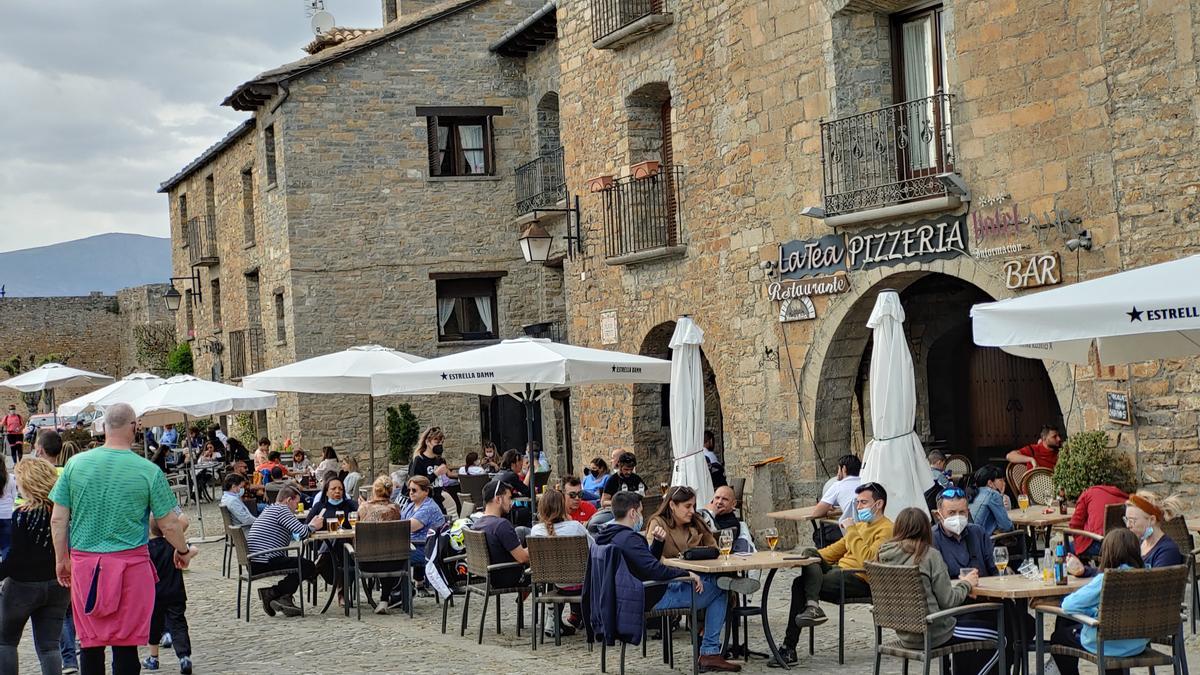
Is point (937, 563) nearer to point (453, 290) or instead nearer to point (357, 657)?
point (357, 657)

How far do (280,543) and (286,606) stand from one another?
0.64 m

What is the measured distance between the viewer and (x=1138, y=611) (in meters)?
6.86

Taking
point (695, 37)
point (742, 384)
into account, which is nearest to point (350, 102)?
point (695, 37)

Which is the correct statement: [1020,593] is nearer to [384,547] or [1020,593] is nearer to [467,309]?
[384,547]

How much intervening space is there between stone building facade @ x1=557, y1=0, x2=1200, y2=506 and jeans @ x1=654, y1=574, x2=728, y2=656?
15.8 ft

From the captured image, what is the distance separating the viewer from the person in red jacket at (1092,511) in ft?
33.9

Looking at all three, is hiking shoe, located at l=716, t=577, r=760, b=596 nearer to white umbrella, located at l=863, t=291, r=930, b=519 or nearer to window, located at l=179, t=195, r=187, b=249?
white umbrella, located at l=863, t=291, r=930, b=519

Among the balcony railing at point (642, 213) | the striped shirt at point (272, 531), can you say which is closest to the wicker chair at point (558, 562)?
the striped shirt at point (272, 531)

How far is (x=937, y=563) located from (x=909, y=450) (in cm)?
368

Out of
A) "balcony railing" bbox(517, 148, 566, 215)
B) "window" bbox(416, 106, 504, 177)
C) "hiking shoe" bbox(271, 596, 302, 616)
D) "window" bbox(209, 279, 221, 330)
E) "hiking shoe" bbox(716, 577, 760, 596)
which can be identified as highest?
"window" bbox(416, 106, 504, 177)

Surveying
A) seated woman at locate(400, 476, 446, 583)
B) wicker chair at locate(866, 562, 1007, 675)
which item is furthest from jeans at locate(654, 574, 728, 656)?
seated woman at locate(400, 476, 446, 583)

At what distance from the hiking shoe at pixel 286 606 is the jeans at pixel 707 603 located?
4.49 m

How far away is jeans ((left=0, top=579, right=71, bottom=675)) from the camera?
314 inches

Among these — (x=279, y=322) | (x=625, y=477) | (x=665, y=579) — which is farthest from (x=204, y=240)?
(x=665, y=579)
